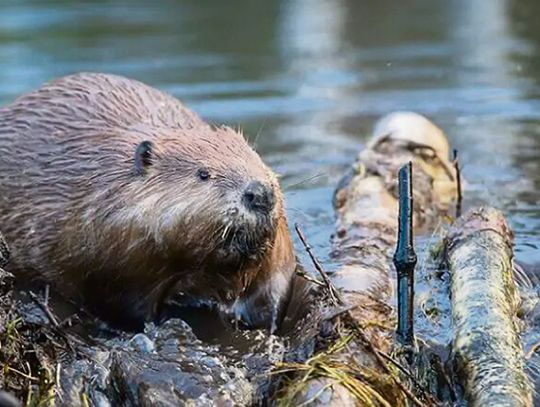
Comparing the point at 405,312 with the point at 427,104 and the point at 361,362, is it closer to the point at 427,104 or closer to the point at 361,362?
the point at 361,362

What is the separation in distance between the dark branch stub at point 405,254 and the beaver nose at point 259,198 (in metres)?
0.49

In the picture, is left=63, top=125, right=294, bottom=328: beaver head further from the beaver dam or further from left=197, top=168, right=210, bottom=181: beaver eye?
the beaver dam

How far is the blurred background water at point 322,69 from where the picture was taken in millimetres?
6000

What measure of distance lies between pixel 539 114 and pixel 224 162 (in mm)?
4085

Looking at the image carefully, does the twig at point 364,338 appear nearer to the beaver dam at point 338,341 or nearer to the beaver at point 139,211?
the beaver dam at point 338,341

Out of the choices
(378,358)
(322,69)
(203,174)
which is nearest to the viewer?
(378,358)

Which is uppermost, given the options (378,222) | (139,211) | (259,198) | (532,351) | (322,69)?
(259,198)

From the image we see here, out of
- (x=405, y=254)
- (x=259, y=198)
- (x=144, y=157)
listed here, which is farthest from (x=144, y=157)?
(x=405, y=254)

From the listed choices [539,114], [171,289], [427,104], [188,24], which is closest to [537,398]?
[171,289]

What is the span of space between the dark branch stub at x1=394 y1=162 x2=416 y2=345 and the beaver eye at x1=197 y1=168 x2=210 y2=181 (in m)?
0.72

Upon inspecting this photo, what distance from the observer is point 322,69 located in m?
9.45

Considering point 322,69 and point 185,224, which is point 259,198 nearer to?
point 185,224

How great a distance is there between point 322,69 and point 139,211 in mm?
6067

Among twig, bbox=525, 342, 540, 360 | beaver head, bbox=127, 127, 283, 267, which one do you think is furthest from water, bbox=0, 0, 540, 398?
twig, bbox=525, 342, 540, 360
